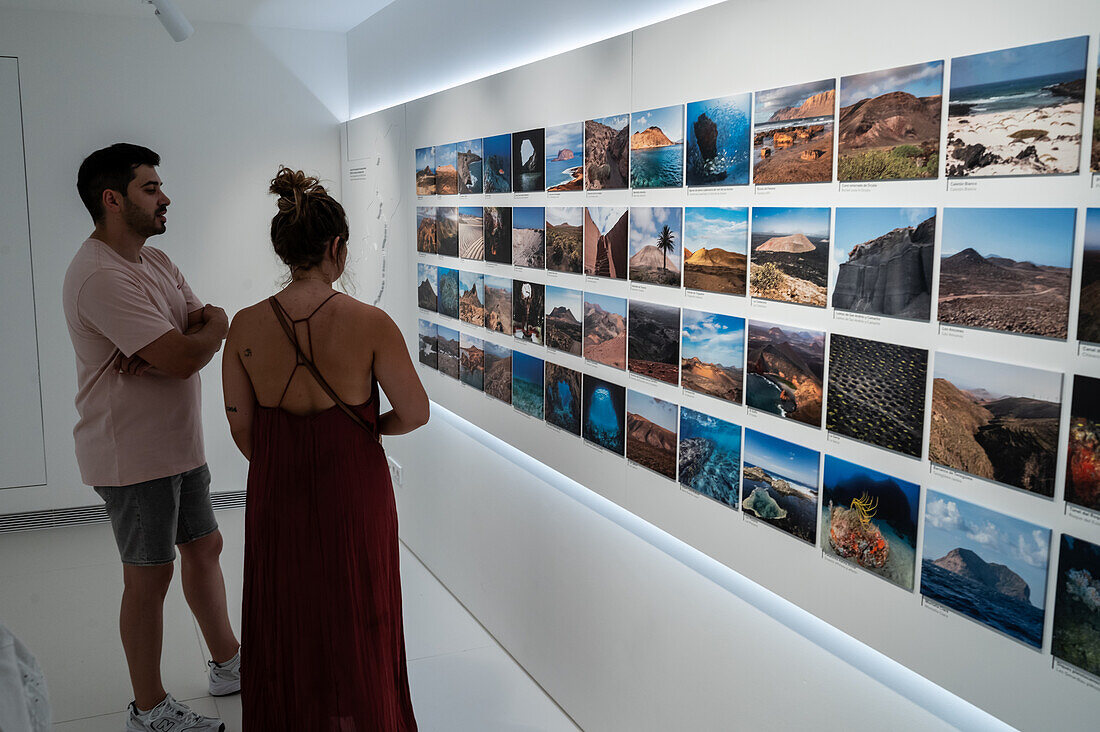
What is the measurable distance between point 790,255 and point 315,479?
1.43m

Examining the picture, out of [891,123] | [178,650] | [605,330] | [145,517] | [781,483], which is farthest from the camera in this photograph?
[178,650]

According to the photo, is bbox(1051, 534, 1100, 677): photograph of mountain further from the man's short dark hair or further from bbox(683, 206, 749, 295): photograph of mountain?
the man's short dark hair

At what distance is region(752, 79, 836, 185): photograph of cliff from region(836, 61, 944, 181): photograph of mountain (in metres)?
0.04

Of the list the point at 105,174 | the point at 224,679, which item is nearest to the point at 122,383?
the point at 105,174

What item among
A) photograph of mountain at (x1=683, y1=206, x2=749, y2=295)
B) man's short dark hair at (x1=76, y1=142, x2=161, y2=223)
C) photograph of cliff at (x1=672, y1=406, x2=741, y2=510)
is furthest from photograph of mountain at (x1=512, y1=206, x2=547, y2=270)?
man's short dark hair at (x1=76, y1=142, x2=161, y2=223)

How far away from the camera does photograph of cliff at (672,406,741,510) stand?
6.95 ft

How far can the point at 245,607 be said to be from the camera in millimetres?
2494

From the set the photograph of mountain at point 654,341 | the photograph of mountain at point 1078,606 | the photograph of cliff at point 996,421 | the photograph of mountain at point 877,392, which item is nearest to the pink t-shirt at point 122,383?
the photograph of mountain at point 654,341

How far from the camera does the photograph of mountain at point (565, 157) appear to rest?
2.77 meters

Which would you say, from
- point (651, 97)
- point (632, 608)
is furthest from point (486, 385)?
point (651, 97)

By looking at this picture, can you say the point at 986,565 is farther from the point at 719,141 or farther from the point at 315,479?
the point at 315,479

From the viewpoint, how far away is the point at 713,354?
2.18 m

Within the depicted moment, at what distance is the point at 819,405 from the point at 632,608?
120 cm

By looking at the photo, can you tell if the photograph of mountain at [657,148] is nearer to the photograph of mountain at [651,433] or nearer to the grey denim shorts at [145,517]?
the photograph of mountain at [651,433]
